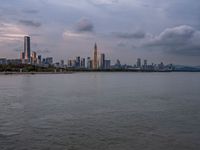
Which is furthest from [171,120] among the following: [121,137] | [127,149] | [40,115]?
[40,115]

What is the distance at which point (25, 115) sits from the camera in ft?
67.2

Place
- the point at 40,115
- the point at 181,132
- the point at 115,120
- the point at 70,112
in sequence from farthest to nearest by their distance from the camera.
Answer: the point at 70,112 → the point at 40,115 → the point at 115,120 → the point at 181,132

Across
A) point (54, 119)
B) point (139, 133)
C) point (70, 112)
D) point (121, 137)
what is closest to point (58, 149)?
point (121, 137)

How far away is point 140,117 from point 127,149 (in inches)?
305

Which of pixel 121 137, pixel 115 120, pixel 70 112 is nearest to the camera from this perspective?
pixel 121 137

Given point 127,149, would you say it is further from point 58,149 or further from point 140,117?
point 140,117

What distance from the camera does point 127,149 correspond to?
12.2m

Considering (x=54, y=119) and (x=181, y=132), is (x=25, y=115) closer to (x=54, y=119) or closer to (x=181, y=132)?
(x=54, y=119)

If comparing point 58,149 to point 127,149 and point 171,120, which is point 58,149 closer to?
point 127,149

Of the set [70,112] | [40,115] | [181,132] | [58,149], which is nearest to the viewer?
[58,149]

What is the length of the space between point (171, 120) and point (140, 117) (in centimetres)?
214

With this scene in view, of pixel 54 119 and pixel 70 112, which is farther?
pixel 70 112

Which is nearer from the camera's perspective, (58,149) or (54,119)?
(58,149)

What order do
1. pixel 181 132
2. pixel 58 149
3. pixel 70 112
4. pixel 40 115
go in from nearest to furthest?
pixel 58 149, pixel 181 132, pixel 40 115, pixel 70 112
